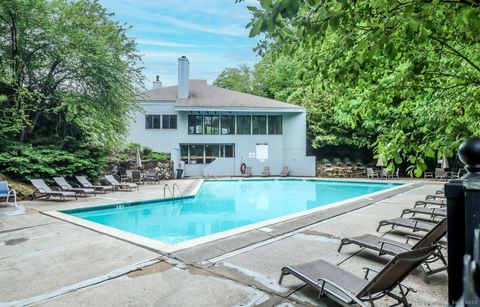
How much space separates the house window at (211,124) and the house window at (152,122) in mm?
3579

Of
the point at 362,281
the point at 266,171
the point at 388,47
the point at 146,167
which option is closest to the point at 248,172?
the point at 266,171

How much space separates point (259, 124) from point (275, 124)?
130cm

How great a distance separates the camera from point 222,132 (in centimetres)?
2397

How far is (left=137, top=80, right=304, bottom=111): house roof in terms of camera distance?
22.9 m

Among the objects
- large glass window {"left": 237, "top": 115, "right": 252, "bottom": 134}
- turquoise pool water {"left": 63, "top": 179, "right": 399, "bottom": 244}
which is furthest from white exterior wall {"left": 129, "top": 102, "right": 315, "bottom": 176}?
turquoise pool water {"left": 63, "top": 179, "right": 399, "bottom": 244}

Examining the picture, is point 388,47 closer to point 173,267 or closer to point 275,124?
point 173,267

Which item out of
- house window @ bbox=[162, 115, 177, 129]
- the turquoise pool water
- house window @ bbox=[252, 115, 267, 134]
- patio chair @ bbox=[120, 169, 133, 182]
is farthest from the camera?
house window @ bbox=[252, 115, 267, 134]

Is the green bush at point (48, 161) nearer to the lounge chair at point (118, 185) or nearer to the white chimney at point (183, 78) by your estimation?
the lounge chair at point (118, 185)

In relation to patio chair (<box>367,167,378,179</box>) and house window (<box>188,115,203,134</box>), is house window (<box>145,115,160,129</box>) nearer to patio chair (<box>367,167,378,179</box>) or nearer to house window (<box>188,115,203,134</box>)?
house window (<box>188,115,203,134</box>)

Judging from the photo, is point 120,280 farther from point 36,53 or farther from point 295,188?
point 295,188

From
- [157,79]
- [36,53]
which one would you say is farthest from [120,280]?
[157,79]

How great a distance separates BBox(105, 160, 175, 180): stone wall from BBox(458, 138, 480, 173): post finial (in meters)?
17.5

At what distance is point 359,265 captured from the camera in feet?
14.4

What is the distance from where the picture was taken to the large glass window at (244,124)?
24188 millimetres
